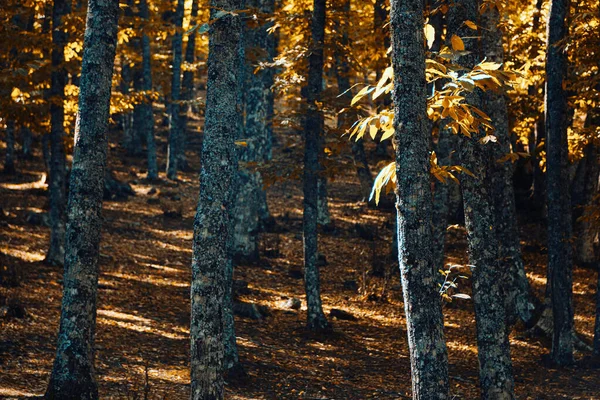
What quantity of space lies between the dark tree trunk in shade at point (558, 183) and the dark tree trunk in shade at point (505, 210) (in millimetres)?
902

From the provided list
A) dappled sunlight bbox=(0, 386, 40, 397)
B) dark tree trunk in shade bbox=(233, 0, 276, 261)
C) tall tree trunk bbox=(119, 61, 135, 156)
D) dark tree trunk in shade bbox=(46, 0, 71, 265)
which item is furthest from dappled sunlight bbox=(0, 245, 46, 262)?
tall tree trunk bbox=(119, 61, 135, 156)

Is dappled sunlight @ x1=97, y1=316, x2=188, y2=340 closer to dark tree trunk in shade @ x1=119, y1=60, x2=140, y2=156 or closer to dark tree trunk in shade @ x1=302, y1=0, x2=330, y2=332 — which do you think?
dark tree trunk in shade @ x1=302, y1=0, x2=330, y2=332

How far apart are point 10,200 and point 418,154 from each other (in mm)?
17540

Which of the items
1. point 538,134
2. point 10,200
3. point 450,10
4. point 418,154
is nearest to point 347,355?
point 450,10

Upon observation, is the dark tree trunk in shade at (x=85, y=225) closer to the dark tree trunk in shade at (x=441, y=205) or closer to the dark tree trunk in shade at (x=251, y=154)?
the dark tree trunk in shade at (x=441, y=205)

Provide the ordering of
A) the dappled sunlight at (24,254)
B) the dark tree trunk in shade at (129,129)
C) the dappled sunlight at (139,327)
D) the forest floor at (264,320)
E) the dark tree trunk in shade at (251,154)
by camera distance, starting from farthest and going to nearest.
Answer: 1. the dark tree trunk in shade at (129,129)
2. the dark tree trunk in shade at (251,154)
3. the dappled sunlight at (24,254)
4. the dappled sunlight at (139,327)
5. the forest floor at (264,320)

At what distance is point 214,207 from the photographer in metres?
6.08

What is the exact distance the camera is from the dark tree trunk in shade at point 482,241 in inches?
274

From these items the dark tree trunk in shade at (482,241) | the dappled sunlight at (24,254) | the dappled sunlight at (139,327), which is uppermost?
the dark tree trunk in shade at (482,241)

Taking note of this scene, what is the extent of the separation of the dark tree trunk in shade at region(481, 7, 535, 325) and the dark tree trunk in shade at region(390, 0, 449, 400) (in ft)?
21.6

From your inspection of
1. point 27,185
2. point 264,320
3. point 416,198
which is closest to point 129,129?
point 27,185

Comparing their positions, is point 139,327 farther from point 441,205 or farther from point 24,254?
point 441,205

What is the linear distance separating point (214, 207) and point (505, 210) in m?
8.36

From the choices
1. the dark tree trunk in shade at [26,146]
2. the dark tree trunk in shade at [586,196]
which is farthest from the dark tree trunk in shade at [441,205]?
the dark tree trunk in shade at [26,146]
